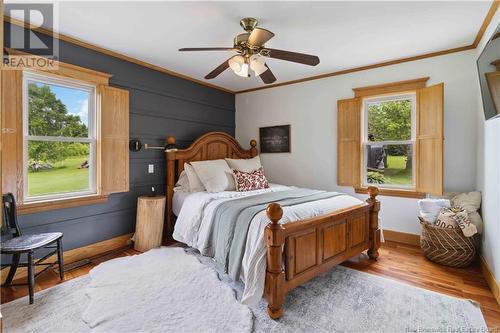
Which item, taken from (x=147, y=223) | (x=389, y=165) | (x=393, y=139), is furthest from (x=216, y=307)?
(x=393, y=139)

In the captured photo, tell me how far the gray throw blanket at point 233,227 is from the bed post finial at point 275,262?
11.7 inches

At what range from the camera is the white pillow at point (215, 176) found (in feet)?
11.5

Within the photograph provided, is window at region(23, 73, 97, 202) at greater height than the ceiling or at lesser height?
lesser

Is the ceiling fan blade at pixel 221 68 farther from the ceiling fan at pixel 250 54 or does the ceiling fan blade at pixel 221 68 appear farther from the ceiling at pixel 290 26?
the ceiling at pixel 290 26

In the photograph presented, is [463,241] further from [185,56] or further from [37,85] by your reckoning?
[37,85]

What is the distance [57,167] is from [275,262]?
262cm

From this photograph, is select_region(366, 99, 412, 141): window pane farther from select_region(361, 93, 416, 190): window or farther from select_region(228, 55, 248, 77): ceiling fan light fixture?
select_region(228, 55, 248, 77): ceiling fan light fixture

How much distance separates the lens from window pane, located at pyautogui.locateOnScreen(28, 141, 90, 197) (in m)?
2.74

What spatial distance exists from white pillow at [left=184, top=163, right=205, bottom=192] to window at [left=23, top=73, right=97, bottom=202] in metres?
1.14

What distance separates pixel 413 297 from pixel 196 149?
323 cm

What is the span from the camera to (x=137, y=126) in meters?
3.60

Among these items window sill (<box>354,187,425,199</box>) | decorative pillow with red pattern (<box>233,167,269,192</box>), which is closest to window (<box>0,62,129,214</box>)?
decorative pillow with red pattern (<box>233,167,269,192</box>)

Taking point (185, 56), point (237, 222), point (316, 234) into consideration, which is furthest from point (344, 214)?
point (185, 56)

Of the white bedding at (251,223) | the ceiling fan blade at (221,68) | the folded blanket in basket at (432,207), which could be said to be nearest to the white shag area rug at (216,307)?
the white bedding at (251,223)
